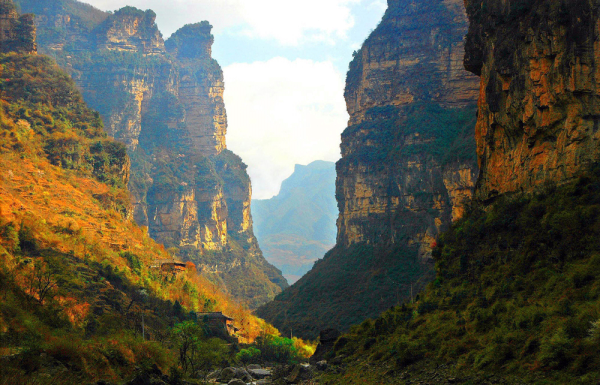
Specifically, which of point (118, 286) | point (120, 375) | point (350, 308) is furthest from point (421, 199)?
point (120, 375)

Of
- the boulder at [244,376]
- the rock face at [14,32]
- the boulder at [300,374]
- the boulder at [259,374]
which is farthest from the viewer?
the rock face at [14,32]

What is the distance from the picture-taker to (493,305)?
32062 millimetres

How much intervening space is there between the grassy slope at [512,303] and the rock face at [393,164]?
160 feet

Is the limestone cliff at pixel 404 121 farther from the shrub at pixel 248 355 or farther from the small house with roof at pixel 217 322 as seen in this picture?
the shrub at pixel 248 355

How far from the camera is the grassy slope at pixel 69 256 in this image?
30.8 meters

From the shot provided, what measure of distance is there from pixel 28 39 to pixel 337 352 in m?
80.1

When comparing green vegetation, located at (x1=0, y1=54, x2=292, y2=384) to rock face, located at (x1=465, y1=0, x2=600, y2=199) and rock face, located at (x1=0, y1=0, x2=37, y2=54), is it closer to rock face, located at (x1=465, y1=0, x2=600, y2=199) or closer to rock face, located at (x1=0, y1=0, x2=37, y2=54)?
rock face, located at (x1=0, y1=0, x2=37, y2=54)

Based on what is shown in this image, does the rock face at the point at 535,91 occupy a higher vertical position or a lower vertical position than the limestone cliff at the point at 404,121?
lower

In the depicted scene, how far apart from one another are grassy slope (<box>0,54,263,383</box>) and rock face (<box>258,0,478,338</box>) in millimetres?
23242

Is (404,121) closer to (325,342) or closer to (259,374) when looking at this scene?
(325,342)

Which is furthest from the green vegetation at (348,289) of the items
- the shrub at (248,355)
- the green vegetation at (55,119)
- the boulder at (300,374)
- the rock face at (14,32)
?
the rock face at (14,32)

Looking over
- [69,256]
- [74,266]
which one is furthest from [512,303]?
[69,256]

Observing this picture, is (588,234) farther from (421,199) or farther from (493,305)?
(421,199)

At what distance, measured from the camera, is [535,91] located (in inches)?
1522
